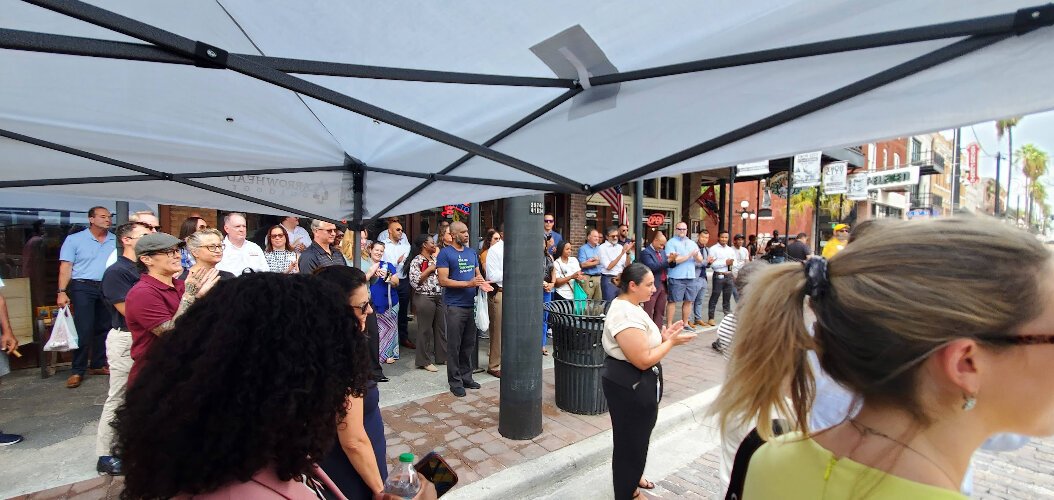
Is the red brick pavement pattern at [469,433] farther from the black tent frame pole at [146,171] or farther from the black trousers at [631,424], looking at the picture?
the black tent frame pole at [146,171]

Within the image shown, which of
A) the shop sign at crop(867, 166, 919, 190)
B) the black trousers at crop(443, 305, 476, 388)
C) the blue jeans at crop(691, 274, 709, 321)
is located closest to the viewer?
the black trousers at crop(443, 305, 476, 388)

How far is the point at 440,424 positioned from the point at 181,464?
3.79 metres

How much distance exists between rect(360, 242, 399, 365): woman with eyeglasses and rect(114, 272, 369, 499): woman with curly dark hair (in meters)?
5.02

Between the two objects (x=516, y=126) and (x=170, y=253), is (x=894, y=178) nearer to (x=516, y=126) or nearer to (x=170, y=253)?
(x=516, y=126)

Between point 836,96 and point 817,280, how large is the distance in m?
0.87

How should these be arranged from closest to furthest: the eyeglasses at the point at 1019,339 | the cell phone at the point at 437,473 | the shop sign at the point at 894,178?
the eyeglasses at the point at 1019,339, the cell phone at the point at 437,473, the shop sign at the point at 894,178

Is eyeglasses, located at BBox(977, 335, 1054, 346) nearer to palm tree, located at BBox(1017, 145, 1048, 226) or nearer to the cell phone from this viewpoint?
the cell phone

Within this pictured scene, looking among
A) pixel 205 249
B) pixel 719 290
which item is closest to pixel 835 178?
pixel 719 290

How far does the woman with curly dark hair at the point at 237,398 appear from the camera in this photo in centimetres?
105

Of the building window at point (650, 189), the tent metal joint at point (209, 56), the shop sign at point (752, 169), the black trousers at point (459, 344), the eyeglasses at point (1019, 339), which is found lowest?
the black trousers at point (459, 344)

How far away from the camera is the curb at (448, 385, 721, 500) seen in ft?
11.6

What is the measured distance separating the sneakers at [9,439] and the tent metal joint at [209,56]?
4.63 meters

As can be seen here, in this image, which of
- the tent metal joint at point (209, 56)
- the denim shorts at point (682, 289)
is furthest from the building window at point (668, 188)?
the tent metal joint at point (209, 56)

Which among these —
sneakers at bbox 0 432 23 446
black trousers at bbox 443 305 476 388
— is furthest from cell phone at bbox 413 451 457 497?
sneakers at bbox 0 432 23 446
